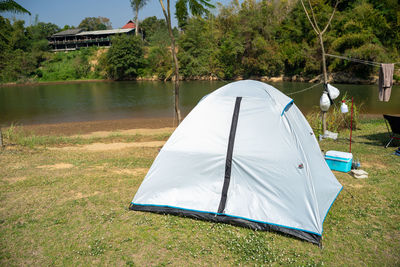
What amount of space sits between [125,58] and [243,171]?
151 feet

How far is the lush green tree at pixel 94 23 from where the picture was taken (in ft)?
261

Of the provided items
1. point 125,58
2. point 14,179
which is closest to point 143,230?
point 14,179

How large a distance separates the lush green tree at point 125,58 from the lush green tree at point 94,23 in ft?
123

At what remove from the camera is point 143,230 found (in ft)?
12.6

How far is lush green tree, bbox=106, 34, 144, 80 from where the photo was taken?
46.8m

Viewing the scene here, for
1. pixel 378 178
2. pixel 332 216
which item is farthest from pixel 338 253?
pixel 378 178

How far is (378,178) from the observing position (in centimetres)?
540

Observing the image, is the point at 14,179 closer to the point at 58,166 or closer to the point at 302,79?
the point at 58,166

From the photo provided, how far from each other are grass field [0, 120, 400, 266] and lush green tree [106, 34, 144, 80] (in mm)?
→ 43420

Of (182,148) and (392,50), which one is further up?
(392,50)

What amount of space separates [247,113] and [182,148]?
110 centimetres

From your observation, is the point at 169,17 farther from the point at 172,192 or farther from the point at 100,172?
the point at 172,192

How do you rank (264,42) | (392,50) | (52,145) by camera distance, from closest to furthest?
(52,145) < (392,50) < (264,42)

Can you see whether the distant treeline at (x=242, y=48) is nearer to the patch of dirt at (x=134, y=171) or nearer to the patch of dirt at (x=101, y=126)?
the patch of dirt at (x=101, y=126)
